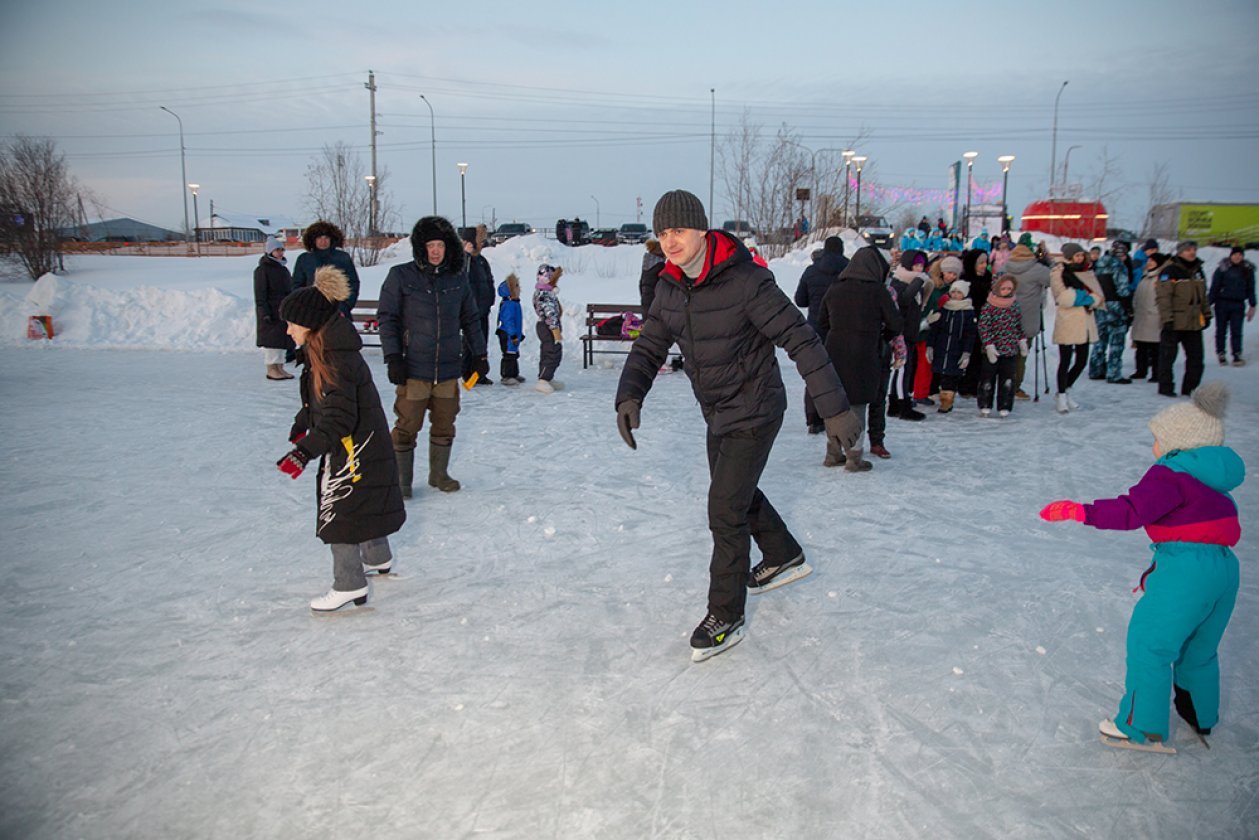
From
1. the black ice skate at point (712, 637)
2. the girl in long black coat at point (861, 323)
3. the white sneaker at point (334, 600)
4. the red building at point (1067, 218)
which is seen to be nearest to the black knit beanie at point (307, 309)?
the white sneaker at point (334, 600)

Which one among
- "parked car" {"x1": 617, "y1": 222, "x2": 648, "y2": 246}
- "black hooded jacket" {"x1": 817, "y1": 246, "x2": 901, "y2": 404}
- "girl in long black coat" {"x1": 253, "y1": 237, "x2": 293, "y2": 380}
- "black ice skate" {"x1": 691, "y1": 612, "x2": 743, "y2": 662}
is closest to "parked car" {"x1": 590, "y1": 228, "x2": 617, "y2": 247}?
"parked car" {"x1": 617, "y1": 222, "x2": 648, "y2": 246}

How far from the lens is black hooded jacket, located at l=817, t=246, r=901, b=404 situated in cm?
662

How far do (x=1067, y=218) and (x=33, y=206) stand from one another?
36477 millimetres

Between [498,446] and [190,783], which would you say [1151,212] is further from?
[190,783]

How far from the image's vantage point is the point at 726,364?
3594 millimetres

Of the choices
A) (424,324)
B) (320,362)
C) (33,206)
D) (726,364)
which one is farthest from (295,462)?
(33,206)

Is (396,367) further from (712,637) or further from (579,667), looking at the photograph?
(712,637)

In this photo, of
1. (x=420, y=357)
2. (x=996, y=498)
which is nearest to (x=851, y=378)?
(x=996, y=498)

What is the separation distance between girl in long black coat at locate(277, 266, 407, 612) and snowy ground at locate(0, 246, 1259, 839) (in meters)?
0.34

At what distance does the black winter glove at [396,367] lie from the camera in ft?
18.4

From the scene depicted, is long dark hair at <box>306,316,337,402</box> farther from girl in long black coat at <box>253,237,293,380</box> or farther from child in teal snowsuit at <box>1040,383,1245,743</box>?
girl in long black coat at <box>253,237,293,380</box>

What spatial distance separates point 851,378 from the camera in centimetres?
667

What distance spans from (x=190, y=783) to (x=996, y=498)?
5312 mm

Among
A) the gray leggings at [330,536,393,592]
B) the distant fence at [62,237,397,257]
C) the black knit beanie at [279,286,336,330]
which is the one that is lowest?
the gray leggings at [330,536,393,592]
